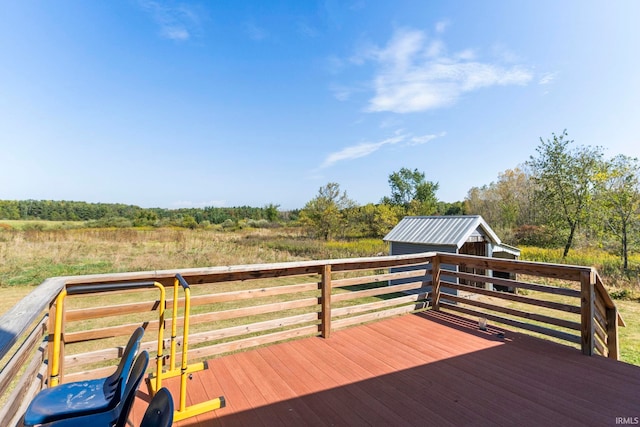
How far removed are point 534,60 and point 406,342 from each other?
8994 mm

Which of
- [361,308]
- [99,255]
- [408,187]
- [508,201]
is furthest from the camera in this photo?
[408,187]

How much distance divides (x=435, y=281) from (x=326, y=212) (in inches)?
650

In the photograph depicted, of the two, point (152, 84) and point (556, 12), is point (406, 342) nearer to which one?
point (556, 12)

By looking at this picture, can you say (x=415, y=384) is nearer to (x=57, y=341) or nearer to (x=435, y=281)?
(x=435, y=281)

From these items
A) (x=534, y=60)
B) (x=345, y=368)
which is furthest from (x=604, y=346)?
(x=534, y=60)

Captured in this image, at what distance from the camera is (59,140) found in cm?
1305

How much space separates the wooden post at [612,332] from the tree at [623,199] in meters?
10.8

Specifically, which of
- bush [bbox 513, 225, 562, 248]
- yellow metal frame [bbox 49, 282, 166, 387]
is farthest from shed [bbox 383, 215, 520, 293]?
yellow metal frame [bbox 49, 282, 166, 387]

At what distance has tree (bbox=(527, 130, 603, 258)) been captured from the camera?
13.9m

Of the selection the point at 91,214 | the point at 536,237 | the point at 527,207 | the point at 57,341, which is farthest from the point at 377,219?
the point at 91,214

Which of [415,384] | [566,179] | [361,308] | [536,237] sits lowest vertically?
[415,384]

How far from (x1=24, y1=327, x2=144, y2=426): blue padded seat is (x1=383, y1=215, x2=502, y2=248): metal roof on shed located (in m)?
8.23

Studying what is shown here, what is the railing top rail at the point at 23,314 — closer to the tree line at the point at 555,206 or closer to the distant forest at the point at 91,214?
the tree line at the point at 555,206

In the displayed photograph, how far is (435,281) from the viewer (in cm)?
473
